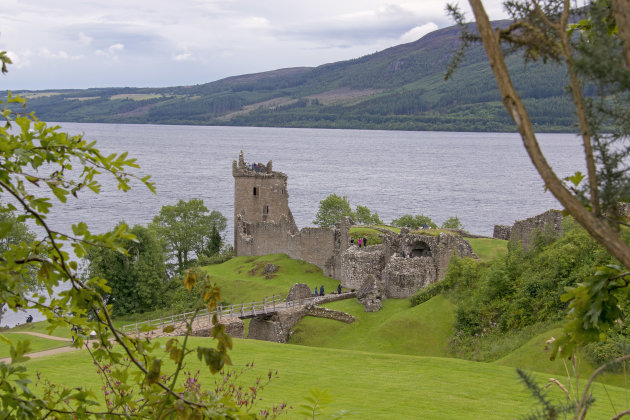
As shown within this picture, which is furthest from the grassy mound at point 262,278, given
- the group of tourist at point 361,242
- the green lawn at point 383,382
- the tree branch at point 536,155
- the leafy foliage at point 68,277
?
the tree branch at point 536,155

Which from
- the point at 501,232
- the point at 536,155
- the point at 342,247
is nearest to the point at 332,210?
the point at 501,232

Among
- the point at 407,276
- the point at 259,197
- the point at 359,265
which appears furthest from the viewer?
the point at 259,197

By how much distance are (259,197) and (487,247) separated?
23621mm

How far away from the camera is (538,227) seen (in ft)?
98.2

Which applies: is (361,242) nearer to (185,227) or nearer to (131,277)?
(131,277)

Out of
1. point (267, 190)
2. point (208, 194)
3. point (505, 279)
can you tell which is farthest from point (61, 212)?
point (505, 279)

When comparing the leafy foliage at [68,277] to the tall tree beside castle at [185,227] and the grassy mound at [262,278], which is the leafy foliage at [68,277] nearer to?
the grassy mound at [262,278]

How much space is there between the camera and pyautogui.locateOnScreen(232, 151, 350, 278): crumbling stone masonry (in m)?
46.2

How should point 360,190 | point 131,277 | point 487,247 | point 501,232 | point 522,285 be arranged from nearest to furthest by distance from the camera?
point 522,285, point 487,247, point 131,277, point 501,232, point 360,190

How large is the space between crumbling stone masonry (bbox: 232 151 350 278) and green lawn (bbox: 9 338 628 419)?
75.8ft

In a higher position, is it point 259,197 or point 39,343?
point 259,197

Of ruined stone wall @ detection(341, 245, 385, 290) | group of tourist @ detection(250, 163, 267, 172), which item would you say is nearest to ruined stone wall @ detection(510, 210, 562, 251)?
ruined stone wall @ detection(341, 245, 385, 290)

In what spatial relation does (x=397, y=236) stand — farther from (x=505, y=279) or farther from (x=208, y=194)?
(x=208, y=194)

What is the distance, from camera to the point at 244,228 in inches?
2228
